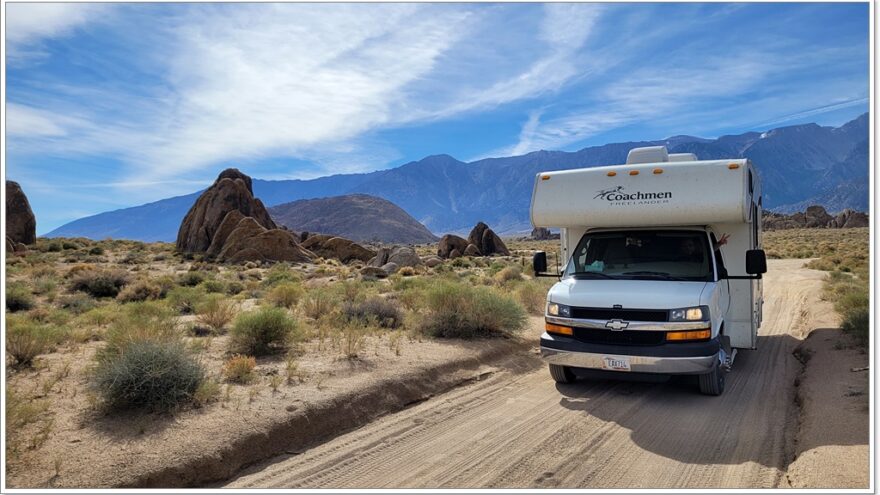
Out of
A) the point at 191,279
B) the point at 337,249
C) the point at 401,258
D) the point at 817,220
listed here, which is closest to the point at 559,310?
the point at 191,279

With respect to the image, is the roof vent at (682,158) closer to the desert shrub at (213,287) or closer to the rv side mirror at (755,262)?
the rv side mirror at (755,262)

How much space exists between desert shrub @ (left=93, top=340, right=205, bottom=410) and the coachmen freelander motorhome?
4.53m

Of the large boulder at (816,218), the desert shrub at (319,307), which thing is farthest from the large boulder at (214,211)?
the large boulder at (816,218)

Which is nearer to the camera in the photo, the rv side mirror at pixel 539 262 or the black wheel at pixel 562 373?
the black wheel at pixel 562 373

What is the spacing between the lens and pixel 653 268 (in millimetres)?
8203

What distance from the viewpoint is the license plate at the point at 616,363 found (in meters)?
7.16

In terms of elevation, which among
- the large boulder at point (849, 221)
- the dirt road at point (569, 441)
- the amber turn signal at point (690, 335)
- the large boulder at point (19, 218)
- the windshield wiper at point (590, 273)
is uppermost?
the large boulder at point (19, 218)

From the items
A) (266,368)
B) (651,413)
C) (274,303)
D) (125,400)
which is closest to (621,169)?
(651,413)

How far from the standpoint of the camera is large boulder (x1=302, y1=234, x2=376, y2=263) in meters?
45.5

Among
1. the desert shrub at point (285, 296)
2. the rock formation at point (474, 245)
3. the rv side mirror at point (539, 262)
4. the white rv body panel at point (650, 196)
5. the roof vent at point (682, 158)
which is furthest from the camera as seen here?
the rock formation at point (474, 245)

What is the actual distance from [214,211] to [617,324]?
45035 mm

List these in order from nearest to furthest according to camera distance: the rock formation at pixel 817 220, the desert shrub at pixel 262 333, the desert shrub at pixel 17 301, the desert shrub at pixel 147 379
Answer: the desert shrub at pixel 147 379
the desert shrub at pixel 262 333
the desert shrub at pixel 17 301
the rock formation at pixel 817 220

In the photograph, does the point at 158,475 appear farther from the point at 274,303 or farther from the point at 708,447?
the point at 274,303

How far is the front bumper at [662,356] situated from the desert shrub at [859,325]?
412 cm
